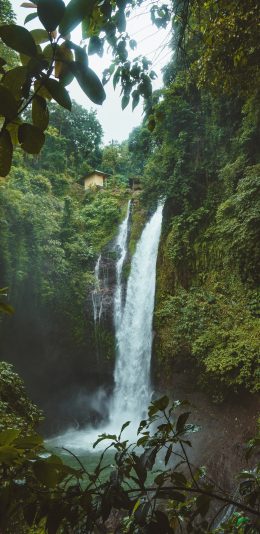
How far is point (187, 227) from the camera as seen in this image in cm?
989

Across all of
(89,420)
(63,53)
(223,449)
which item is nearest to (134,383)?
(89,420)

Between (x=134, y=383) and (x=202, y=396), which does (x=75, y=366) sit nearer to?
(x=134, y=383)

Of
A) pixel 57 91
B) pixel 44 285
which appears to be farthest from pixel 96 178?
pixel 57 91

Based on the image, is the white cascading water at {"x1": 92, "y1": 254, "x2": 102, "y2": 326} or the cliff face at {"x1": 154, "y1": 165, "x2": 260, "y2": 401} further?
the white cascading water at {"x1": 92, "y1": 254, "x2": 102, "y2": 326}

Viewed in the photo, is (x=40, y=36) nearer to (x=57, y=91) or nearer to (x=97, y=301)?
(x=57, y=91)

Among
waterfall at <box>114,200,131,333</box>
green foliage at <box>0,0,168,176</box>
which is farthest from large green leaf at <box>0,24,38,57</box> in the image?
waterfall at <box>114,200,131,333</box>

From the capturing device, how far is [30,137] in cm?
65

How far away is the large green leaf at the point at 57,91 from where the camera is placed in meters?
0.65

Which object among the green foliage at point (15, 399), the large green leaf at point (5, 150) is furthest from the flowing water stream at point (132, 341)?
the large green leaf at point (5, 150)

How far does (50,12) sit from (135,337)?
1017cm

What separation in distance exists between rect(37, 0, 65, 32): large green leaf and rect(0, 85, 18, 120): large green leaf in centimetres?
13

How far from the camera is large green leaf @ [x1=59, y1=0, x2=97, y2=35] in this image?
1.97 feet

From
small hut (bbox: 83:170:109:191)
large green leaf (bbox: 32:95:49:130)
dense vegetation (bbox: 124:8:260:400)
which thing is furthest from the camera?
small hut (bbox: 83:170:109:191)

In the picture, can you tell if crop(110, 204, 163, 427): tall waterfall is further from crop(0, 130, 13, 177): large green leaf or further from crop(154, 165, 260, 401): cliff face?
crop(0, 130, 13, 177): large green leaf
